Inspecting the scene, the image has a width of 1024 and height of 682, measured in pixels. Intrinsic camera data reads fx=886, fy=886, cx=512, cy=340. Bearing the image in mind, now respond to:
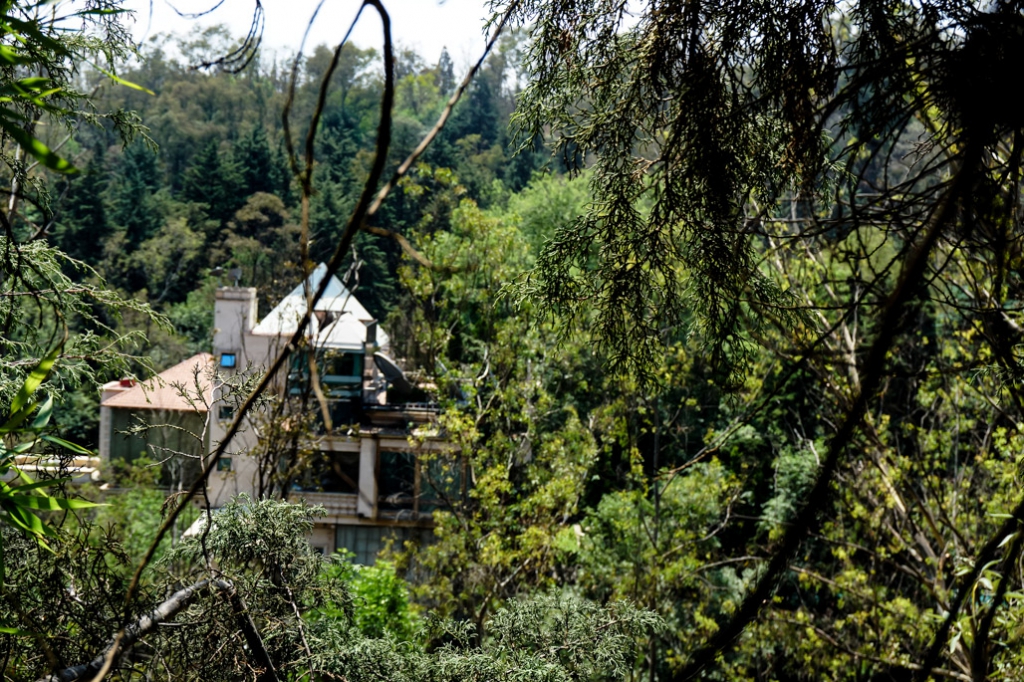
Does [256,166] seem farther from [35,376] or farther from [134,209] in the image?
[35,376]

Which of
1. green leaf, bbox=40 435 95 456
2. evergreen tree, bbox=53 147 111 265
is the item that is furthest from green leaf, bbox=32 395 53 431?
evergreen tree, bbox=53 147 111 265

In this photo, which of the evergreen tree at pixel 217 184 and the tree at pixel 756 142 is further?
the evergreen tree at pixel 217 184

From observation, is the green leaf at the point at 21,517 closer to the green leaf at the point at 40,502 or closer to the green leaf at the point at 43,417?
the green leaf at the point at 40,502

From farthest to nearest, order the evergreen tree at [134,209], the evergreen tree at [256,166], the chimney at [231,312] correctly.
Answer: the evergreen tree at [256,166]
the evergreen tree at [134,209]
the chimney at [231,312]

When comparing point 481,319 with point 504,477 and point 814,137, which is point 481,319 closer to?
point 504,477

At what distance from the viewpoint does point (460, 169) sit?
24.6 meters

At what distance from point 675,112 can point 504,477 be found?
22.1 feet

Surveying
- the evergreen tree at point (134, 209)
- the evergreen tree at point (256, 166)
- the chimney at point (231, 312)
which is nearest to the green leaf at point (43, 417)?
the chimney at point (231, 312)

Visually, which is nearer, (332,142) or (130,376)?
(130,376)

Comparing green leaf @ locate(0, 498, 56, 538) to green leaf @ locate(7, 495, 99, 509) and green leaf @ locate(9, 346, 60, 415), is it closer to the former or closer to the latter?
green leaf @ locate(7, 495, 99, 509)

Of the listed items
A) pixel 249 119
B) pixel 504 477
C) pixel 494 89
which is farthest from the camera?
pixel 494 89

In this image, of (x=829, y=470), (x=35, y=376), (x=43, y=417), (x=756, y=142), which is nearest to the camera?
(x=829, y=470)

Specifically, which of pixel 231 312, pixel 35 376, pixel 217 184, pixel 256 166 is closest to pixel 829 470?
pixel 35 376

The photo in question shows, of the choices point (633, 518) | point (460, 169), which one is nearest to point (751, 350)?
point (633, 518)
